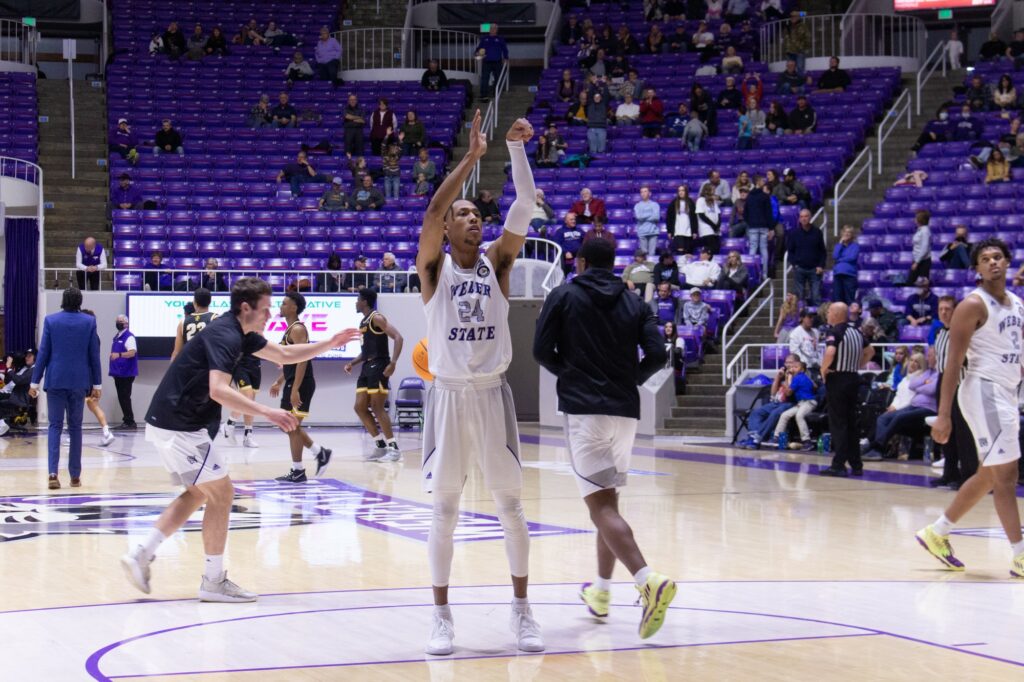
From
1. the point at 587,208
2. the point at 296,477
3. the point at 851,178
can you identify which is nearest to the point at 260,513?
the point at 296,477

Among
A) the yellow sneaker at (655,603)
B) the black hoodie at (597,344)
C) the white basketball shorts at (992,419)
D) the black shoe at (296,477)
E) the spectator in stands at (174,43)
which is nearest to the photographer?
the yellow sneaker at (655,603)

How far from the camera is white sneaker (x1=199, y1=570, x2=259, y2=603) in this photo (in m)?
6.64

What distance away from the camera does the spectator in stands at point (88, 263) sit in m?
22.1

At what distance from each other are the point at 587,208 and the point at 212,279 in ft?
21.5

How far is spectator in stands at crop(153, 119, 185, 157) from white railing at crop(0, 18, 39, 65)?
16.8 ft

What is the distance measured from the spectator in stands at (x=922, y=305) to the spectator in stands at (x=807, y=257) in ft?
5.07

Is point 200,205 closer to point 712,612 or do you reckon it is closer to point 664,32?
point 664,32

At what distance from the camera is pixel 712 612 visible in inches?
251

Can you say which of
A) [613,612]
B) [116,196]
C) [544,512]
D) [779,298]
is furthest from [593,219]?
[613,612]

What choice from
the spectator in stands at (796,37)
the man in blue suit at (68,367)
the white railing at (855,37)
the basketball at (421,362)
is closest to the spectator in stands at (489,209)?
the spectator in stands at (796,37)

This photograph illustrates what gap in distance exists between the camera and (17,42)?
29969 millimetres

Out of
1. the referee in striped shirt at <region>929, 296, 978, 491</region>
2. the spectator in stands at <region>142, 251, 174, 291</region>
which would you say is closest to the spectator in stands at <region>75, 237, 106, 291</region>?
the spectator in stands at <region>142, 251, 174, 291</region>

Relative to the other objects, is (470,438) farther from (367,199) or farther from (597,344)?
(367,199)

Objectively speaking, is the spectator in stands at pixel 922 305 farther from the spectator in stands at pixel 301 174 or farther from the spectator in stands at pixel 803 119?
the spectator in stands at pixel 301 174
